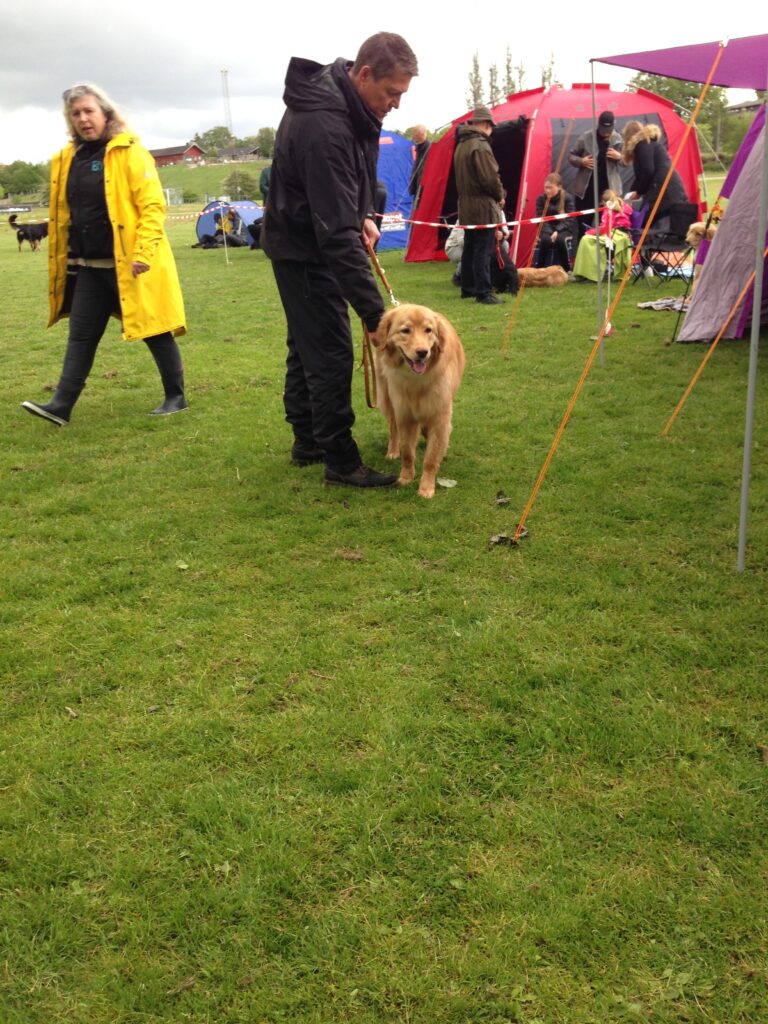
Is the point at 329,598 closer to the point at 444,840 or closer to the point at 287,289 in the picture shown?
the point at 444,840

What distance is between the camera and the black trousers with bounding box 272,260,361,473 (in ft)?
13.6

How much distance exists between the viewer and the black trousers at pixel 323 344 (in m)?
4.14

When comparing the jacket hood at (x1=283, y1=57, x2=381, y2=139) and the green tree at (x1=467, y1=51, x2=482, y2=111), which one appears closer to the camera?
the jacket hood at (x1=283, y1=57, x2=381, y2=139)

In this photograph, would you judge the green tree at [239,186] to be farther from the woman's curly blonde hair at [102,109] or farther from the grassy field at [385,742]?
the grassy field at [385,742]

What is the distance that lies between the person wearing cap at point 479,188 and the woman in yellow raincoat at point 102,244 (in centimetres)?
554

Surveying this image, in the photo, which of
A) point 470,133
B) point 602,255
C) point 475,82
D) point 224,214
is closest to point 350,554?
point 470,133

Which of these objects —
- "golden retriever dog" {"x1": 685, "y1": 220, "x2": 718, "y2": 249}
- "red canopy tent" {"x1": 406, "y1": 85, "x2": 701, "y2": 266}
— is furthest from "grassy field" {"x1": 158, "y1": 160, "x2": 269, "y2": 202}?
"golden retriever dog" {"x1": 685, "y1": 220, "x2": 718, "y2": 249}

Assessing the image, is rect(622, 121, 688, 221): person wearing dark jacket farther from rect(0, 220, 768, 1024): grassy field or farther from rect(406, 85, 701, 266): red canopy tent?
rect(0, 220, 768, 1024): grassy field

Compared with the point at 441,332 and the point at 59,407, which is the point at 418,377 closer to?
the point at 441,332

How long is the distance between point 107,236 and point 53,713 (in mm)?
3853

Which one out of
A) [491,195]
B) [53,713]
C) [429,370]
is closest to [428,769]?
[53,713]

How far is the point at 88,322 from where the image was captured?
561cm

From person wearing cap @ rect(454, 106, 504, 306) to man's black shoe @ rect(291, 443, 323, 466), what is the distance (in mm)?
6085

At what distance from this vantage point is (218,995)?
1769 mm
